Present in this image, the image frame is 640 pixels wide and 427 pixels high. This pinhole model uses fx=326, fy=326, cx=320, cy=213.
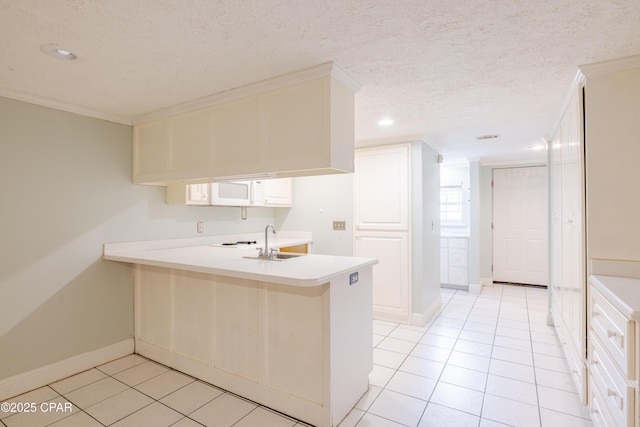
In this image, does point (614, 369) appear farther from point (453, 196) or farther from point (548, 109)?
point (453, 196)

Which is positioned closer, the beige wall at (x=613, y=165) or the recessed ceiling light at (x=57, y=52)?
the recessed ceiling light at (x=57, y=52)

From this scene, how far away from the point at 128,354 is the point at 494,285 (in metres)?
5.63

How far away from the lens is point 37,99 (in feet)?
8.14

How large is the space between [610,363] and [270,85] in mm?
2479

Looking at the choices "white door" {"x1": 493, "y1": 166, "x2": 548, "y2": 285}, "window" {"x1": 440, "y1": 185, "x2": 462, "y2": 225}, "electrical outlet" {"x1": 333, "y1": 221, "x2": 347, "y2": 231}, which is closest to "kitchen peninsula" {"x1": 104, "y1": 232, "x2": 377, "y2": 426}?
"electrical outlet" {"x1": 333, "y1": 221, "x2": 347, "y2": 231}

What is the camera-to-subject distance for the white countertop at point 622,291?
1348mm

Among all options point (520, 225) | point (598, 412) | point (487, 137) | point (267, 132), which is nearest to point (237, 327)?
point (267, 132)

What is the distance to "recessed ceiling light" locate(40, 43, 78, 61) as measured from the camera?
1752 millimetres

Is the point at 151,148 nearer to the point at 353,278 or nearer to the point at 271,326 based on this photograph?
the point at 271,326

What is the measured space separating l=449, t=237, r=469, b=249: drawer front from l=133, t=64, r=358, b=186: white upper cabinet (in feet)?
13.0

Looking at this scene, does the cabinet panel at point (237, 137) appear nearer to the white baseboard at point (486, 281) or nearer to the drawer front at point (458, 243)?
the drawer front at point (458, 243)

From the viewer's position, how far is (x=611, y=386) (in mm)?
1579

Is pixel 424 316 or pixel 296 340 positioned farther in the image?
pixel 424 316

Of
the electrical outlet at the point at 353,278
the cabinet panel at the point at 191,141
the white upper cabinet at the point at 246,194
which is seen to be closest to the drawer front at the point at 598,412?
the electrical outlet at the point at 353,278
